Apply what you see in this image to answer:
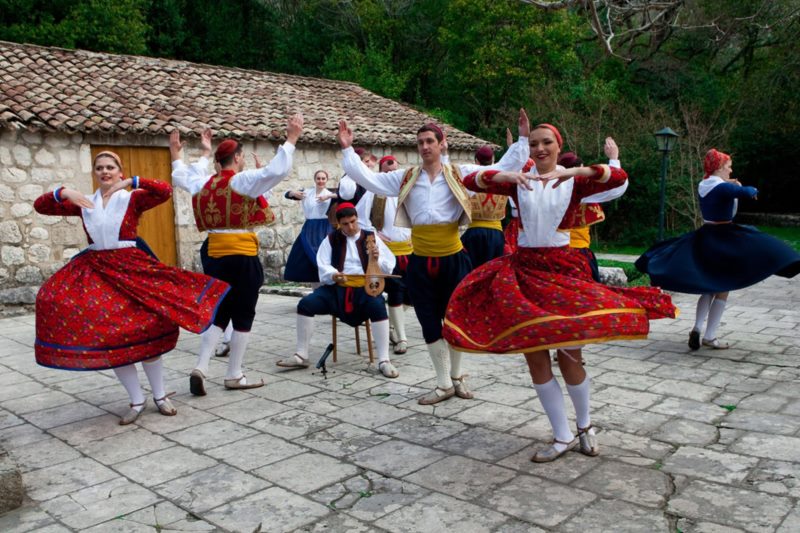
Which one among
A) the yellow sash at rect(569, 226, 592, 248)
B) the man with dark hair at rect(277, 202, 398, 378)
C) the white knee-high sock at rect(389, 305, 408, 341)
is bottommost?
the white knee-high sock at rect(389, 305, 408, 341)

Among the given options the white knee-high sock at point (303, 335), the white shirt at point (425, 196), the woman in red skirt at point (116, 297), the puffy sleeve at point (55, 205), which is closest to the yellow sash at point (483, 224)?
the white shirt at point (425, 196)

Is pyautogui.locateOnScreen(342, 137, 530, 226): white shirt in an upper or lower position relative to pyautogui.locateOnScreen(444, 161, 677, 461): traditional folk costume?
upper

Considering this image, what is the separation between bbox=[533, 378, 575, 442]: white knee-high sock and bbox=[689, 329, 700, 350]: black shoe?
10.0ft

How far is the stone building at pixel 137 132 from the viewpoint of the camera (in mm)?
9961

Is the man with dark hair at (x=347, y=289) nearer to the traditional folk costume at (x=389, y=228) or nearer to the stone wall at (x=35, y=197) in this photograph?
the traditional folk costume at (x=389, y=228)

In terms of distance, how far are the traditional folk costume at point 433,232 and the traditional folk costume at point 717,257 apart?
2162 millimetres

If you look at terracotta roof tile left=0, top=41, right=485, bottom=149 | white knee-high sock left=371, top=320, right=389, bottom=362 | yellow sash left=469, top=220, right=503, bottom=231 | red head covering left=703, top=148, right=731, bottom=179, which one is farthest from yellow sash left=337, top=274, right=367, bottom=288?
terracotta roof tile left=0, top=41, right=485, bottom=149

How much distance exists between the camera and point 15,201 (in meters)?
9.91

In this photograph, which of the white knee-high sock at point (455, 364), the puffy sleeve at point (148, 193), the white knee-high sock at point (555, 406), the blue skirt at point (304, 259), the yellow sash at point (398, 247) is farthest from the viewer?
the blue skirt at point (304, 259)

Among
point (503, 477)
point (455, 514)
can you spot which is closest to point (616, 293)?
point (503, 477)

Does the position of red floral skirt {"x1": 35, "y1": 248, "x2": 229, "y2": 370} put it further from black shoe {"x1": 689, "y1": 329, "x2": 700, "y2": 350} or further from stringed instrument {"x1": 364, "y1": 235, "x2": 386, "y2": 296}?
black shoe {"x1": 689, "y1": 329, "x2": 700, "y2": 350}

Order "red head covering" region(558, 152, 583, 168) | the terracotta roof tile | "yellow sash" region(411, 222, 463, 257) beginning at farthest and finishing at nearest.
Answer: the terracotta roof tile < "red head covering" region(558, 152, 583, 168) < "yellow sash" region(411, 222, 463, 257)

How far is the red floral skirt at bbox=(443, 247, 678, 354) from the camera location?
11.2ft

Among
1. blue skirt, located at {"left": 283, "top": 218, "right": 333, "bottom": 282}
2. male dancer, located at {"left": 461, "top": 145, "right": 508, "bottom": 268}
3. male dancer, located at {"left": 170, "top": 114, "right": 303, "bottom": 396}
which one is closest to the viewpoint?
male dancer, located at {"left": 170, "top": 114, "right": 303, "bottom": 396}
